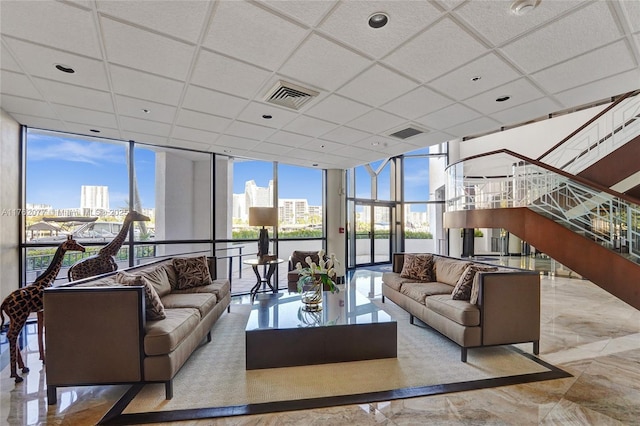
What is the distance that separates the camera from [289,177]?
6672 millimetres

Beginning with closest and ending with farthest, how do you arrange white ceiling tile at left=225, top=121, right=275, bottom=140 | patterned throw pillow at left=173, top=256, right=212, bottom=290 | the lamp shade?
white ceiling tile at left=225, top=121, right=275, bottom=140 → patterned throw pillow at left=173, top=256, right=212, bottom=290 → the lamp shade

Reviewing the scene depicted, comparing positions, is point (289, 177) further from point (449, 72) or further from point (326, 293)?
point (449, 72)

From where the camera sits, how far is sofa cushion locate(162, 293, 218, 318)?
3.14 meters

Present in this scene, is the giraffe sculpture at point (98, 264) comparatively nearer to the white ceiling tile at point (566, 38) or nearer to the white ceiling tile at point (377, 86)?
the white ceiling tile at point (377, 86)

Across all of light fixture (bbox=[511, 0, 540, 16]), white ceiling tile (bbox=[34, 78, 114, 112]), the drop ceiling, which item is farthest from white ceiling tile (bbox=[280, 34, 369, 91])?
white ceiling tile (bbox=[34, 78, 114, 112])

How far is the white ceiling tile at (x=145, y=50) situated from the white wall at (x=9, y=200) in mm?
2498

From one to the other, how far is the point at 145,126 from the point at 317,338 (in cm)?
357

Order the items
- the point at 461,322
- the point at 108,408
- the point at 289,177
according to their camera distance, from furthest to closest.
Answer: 1. the point at 289,177
2. the point at 461,322
3. the point at 108,408

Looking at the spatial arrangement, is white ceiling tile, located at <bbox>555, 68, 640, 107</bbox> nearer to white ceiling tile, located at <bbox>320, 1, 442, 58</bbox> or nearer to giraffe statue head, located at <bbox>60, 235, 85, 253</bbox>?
white ceiling tile, located at <bbox>320, 1, 442, 58</bbox>

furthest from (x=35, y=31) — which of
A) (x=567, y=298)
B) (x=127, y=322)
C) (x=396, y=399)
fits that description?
(x=567, y=298)

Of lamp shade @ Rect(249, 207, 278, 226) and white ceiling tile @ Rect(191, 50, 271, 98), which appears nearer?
white ceiling tile @ Rect(191, 50, 271, 98)

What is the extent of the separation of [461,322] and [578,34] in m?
2.58

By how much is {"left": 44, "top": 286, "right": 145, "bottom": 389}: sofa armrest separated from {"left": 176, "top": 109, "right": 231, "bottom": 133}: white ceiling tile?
217 cm

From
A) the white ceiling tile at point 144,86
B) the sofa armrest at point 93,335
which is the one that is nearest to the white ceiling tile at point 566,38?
the white ceiling tile at point 144,86
